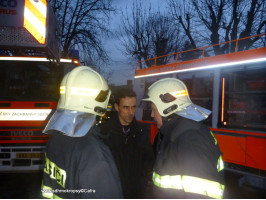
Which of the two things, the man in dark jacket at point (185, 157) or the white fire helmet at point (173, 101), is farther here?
the white fire helmet at point (173, 101)

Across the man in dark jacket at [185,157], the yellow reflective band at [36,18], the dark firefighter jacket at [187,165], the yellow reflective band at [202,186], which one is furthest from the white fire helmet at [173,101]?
the yellow reflective band at [36,18]

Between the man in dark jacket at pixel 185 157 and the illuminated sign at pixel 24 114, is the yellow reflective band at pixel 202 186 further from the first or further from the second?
the illuminated sign at pixel 24 114

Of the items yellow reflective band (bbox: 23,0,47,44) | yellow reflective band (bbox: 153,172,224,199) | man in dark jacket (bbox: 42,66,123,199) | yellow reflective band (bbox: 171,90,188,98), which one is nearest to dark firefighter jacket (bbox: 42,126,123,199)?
man in dark jacket (bbox: 42,66,123,199)

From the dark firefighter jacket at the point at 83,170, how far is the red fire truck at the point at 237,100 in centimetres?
379

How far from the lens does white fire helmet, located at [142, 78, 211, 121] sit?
2125mm

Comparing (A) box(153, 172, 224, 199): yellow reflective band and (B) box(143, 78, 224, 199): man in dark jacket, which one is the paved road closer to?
(B) box(143, 78, 224, 199): man in dark jacket

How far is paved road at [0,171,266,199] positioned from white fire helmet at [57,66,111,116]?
135 inches

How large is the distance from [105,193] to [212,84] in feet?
15.2

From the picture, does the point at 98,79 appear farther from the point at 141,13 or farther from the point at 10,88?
the point at 141,13

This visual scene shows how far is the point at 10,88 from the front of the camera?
505cm

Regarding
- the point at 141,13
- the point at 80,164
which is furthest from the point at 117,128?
the point at 141,13

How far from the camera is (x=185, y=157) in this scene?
1.70 meters

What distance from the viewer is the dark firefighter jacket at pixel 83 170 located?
52.4 inches

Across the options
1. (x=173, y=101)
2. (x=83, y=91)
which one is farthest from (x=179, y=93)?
(x=83, y=91)
